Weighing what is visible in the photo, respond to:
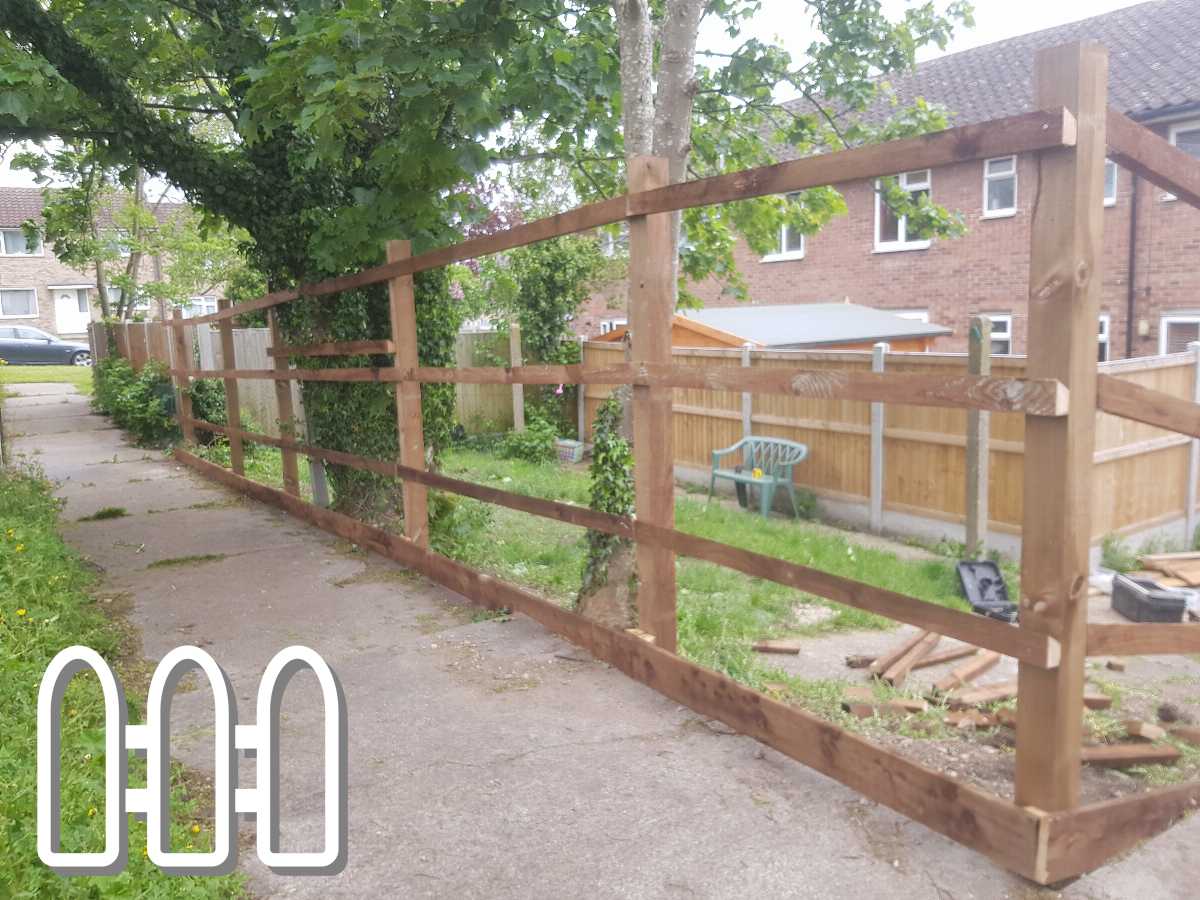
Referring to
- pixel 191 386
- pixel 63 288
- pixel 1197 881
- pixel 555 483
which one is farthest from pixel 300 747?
pixel 63 288

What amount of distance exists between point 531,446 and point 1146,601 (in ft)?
29.3

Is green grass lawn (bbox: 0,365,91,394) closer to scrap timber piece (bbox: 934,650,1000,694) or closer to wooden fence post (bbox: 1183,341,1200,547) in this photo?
wooden fence post (bbox: 1183,341,1200,547)

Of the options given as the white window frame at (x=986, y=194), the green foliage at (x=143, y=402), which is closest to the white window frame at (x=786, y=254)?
the white window frame at (x=986, y=194)

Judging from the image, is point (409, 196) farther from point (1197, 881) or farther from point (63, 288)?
point (63, 288)

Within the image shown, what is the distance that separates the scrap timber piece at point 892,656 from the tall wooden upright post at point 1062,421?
274cm

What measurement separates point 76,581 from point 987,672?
16.5ft

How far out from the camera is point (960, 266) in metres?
18.9

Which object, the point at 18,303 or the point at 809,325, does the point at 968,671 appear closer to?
the point at 809,325

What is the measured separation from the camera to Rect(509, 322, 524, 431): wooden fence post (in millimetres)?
15352

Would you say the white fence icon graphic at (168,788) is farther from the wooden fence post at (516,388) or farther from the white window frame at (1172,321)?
the white window frame at (1172,321)

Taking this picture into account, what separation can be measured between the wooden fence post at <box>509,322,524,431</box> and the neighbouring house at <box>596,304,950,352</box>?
4.64ft

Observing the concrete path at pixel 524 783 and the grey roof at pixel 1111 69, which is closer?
the concrete path at pixel 524 783

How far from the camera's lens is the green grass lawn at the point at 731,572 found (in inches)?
231

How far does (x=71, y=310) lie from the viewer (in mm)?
46500
